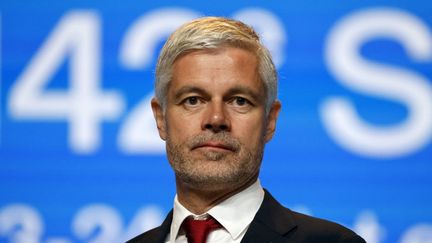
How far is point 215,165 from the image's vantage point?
2.25 meters

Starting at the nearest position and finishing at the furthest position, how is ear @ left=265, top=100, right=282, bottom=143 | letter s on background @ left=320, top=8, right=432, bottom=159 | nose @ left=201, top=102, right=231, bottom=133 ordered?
nose @ left=201, top=102, right=231, bottom=133, ear @ left=265, top=100, right=282, bottom=143, letter s on background @ left=320, top=8, right=432, bottom=159

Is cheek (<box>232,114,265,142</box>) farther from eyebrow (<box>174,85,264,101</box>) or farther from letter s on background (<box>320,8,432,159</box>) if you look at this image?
letter s on background (<box>320,8,432,159</box>)

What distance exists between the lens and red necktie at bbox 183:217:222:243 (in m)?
2.27

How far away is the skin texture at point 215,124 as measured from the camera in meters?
2.25

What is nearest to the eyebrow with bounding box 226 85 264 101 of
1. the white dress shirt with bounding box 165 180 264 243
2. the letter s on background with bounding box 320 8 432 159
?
the white dress shirt with bounding box 165 180 264 243

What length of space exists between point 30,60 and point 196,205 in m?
1.46

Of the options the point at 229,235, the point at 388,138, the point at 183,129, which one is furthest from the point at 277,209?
the point at 388,138

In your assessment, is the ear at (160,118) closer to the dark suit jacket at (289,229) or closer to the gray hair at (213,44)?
the gray hair at (213,44)

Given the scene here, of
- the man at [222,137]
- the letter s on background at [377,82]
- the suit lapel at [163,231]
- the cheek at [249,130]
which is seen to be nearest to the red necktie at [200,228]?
the man at [222,137]

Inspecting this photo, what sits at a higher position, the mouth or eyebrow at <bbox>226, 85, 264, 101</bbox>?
eyebrow at <bbox>226, 85, 264, 101</bbox>

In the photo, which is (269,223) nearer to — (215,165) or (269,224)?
(269,224)

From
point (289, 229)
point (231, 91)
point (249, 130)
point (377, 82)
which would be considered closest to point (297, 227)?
point (289, 229)

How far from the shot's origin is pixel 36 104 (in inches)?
138

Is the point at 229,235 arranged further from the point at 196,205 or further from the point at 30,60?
the point at 30,60
